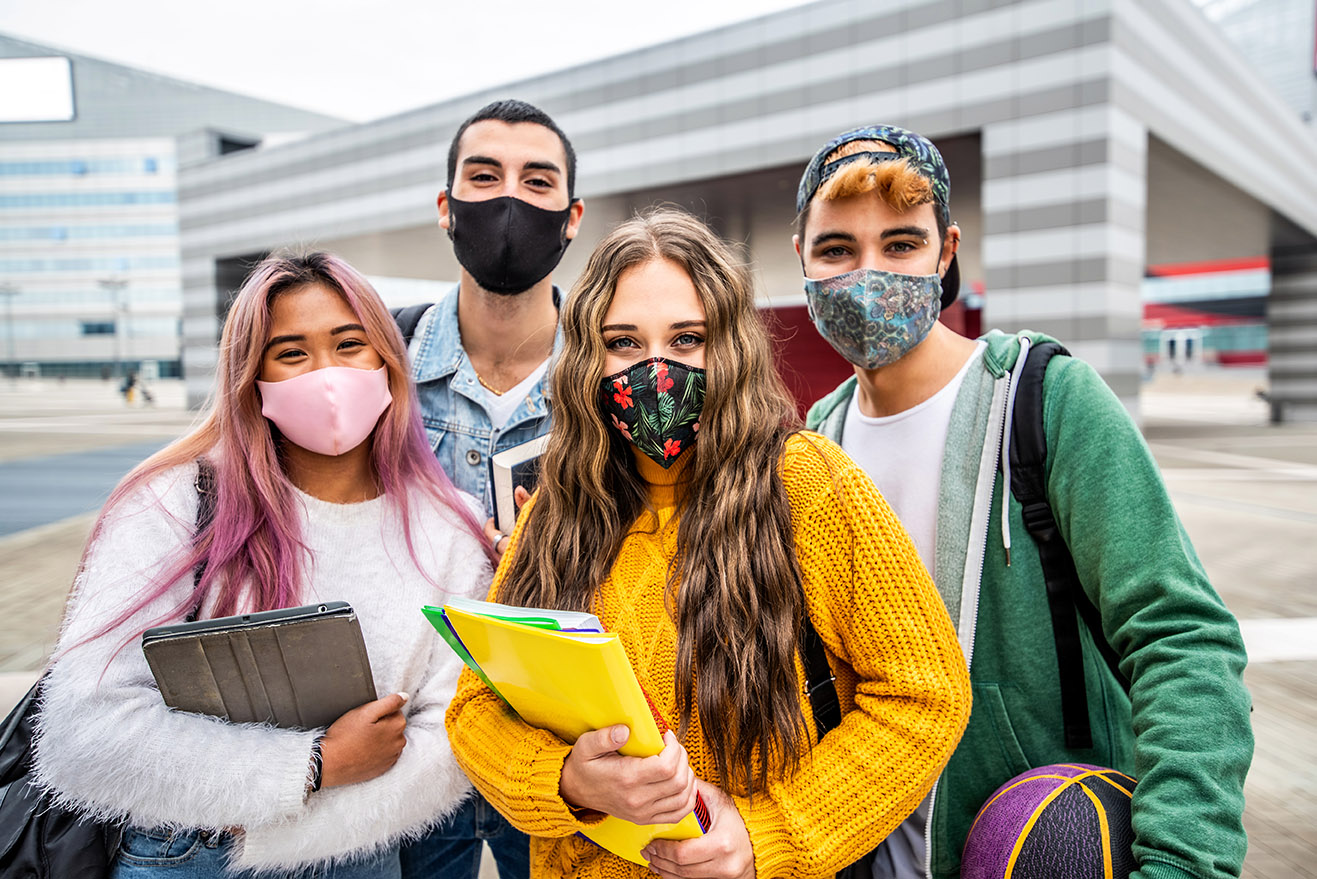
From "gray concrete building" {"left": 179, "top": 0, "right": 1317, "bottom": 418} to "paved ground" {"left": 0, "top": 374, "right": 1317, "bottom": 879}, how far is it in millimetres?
2835

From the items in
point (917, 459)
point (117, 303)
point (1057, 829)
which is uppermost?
point (117, 303)

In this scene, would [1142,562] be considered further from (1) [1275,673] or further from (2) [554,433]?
(1) [1275,673]

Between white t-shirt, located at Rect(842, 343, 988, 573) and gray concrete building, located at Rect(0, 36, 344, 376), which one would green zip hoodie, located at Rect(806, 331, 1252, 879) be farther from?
gray concrete building, located at Rect(0, 36, 344, 376)

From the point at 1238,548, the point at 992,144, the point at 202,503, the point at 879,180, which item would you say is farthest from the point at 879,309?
the point at 992,144

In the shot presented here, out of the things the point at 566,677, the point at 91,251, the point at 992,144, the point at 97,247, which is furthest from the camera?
the point at 97,247

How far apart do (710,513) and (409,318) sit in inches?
69.7

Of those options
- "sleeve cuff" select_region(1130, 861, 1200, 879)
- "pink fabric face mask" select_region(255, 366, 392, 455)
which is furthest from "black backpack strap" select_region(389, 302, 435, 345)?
"sleeve cuff" select_region(1130, 861, 1200, 879)

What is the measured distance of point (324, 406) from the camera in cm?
184

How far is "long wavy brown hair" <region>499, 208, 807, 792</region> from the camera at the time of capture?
139 centimetres

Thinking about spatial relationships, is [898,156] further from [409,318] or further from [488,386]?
[409,318]

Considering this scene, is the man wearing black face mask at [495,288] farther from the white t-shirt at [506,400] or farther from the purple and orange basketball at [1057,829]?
the purple and orange basketball at [1057,829]

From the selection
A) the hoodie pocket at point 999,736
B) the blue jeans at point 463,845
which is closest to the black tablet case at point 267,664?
the blue jeans at point 463,845

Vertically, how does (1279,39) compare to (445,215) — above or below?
above

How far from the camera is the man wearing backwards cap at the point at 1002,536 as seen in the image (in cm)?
133
